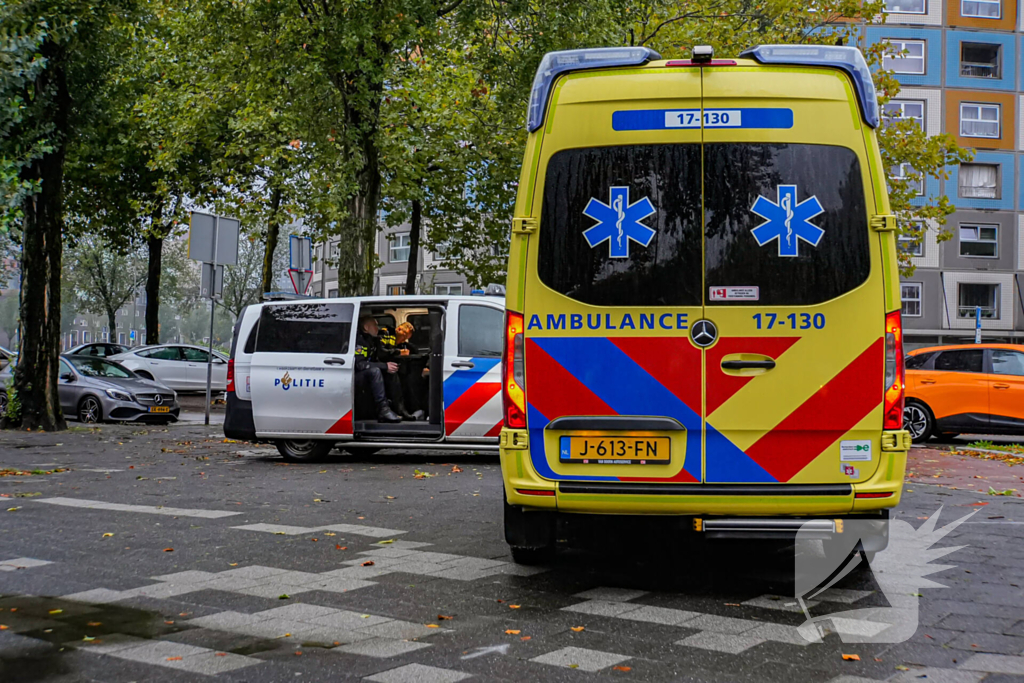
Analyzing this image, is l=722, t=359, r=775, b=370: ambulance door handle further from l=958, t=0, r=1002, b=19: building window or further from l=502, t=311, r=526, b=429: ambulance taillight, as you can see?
l=958, t=0, r=1002, b=19: building window

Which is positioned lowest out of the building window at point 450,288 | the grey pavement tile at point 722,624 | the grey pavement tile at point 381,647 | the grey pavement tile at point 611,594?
the grey pavement tile at point 611,594

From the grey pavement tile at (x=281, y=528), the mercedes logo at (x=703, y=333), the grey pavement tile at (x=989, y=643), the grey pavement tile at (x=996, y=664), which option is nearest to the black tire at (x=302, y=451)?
the grey pavement tile at (x=281, y=528)

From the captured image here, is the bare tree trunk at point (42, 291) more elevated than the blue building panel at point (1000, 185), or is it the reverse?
the blue building panel at point (1000, 185)

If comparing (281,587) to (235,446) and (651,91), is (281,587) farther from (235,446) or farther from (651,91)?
(235,446)

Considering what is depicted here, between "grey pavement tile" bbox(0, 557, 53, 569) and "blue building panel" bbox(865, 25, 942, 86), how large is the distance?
4605 cm

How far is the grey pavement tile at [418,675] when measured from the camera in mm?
4121

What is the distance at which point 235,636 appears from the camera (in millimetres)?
4785

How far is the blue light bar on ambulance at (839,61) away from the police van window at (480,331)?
7.11 m

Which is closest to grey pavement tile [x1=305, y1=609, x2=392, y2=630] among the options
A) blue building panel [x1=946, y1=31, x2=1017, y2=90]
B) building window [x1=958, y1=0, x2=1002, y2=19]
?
blue building panel [x1=946, y1=31, x2=1017, y2=90]

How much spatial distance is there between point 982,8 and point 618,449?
48805 mm

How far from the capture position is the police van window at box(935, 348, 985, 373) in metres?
17.0

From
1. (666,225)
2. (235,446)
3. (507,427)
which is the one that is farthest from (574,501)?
(235,446)

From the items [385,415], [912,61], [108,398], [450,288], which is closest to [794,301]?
[385,415]

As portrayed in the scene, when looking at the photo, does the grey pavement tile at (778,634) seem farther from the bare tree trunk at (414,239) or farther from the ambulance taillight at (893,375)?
the bare tree trunk at (414,239)
